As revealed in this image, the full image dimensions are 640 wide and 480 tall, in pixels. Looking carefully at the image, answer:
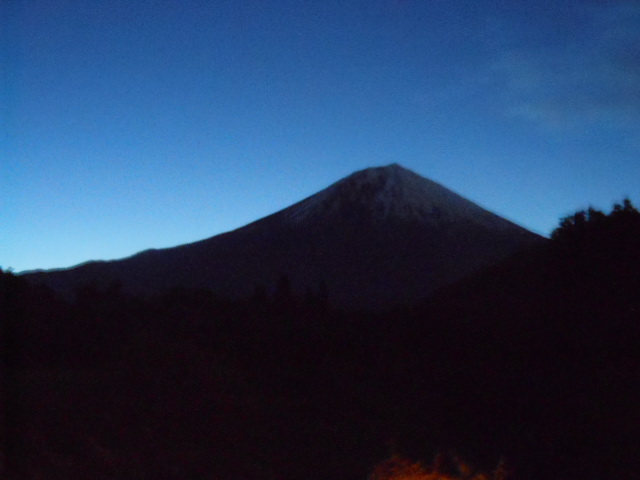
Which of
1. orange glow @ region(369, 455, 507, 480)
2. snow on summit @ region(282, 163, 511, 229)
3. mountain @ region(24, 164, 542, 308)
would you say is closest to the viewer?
orange glow @ region(369, 455, 507, 480)

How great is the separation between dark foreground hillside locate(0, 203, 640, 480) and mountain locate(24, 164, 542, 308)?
4639 cm

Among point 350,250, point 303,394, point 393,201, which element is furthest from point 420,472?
point 393,201

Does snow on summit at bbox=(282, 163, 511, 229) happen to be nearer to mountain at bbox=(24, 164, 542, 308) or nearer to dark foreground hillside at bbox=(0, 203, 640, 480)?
mountain at bbox=(24, 164, 542, 308)

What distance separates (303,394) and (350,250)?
8165cm

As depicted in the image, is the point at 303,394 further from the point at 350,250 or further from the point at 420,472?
the point at 350,250

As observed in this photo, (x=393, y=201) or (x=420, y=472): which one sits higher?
(x=393, y=201)

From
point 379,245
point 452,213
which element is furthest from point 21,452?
point 452,213

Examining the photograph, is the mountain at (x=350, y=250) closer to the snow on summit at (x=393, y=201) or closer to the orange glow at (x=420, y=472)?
the snow on summit at (x=393, y=201)

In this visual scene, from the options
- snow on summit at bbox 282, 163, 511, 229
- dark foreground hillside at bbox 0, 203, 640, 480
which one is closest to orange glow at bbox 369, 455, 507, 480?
dark foreground hillside at bbox 0, 203, 640, 480

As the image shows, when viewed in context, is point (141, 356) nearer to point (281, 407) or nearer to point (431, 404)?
point (281, 407)

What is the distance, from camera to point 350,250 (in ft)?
305

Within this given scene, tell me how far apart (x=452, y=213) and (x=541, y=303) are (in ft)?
288

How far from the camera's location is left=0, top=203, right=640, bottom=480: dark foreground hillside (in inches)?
329

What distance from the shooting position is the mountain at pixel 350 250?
254ft
